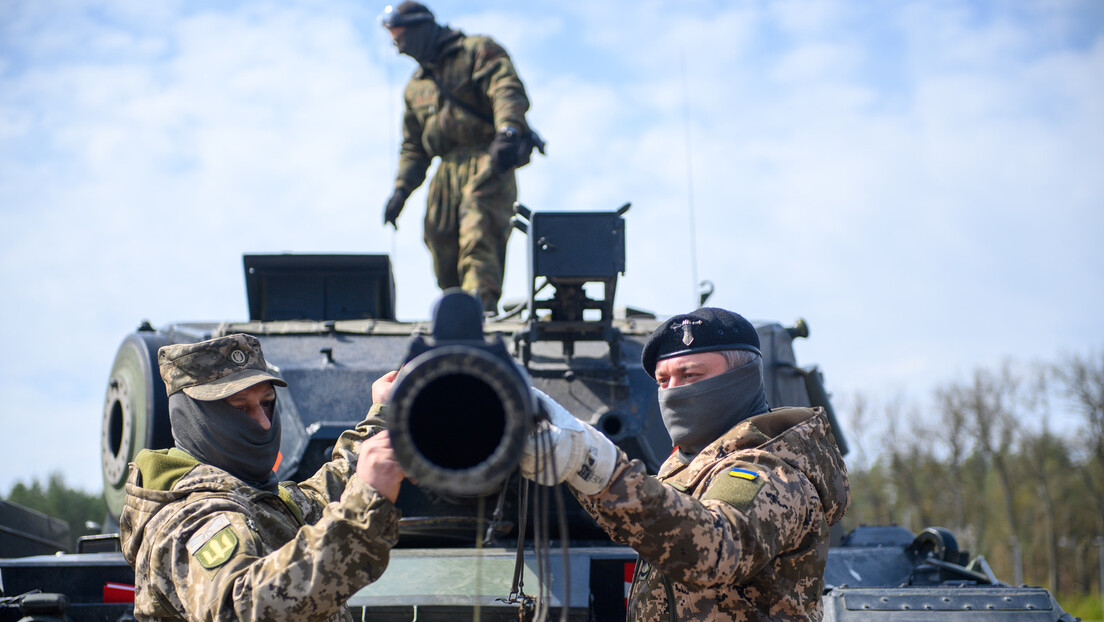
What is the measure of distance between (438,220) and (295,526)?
4.02 metres

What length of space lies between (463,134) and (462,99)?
0.70ft

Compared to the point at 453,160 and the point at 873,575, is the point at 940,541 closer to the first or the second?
the point at 873,575

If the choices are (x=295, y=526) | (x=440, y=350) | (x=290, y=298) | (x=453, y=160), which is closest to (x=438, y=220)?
(x=453, y=160)

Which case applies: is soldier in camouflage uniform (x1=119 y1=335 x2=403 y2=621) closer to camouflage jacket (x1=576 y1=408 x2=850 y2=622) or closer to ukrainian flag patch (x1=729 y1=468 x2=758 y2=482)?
camouflage jacket (x1=576 y1=408 x2=850 y2=622)

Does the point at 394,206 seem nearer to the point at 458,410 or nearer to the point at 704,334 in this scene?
the point at 704,334

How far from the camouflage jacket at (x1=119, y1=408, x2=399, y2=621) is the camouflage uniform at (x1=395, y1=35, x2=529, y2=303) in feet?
11.1

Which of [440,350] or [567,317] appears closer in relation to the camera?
[440,350]

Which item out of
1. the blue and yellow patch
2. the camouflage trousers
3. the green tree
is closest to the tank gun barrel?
the blue and yellow patch

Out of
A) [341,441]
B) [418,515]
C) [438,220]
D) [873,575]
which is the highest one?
[438,220]

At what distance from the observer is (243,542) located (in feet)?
8.04

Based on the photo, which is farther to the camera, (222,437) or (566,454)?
(222,437)

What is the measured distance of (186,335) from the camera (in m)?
5.34

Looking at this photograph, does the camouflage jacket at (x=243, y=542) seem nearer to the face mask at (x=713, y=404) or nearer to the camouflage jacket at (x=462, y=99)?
the face mask at (x=713, y=404)

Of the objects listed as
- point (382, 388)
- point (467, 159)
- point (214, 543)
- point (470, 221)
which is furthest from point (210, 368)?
point (467, 159)
